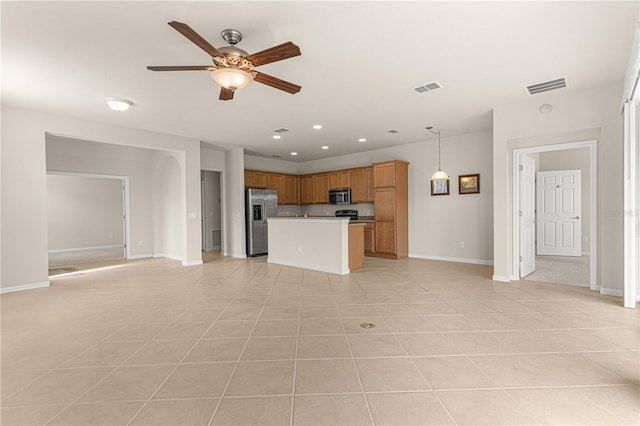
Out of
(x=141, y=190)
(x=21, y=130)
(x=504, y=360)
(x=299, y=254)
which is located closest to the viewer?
(x=504, y=360)

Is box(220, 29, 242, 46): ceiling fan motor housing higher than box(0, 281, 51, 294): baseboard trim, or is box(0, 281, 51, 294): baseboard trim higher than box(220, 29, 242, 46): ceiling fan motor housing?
box(220, 29, 242, 46): ceiling fan motor housing

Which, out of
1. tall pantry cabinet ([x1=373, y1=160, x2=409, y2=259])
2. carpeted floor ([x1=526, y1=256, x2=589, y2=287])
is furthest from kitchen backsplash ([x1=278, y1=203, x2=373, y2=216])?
carpeted floor ([x1=526, y1=256, x2=589, y2=287])

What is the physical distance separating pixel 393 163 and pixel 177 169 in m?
5.38

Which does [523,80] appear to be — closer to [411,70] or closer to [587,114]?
[587,114]

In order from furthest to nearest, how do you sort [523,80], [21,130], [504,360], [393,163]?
[393,163]
[21,130]
[523,80]
[504,360]

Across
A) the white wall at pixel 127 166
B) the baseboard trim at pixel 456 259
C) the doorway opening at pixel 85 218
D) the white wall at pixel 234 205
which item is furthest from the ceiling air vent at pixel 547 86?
the doorway opening at pixel 85 218

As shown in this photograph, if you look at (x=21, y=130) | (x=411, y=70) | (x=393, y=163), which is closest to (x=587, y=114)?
(x=411, y=70)

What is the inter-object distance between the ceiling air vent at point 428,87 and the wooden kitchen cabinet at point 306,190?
5.55m

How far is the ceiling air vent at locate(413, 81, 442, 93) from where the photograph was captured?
152 inches

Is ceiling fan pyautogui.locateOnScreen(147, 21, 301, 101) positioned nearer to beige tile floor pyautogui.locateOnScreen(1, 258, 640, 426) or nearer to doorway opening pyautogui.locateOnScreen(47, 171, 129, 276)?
beige tile floor pyautogui.locateOnScreen(1, 258, 640, 426)

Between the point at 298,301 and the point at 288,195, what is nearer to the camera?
the point at 298,301

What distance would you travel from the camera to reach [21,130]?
4652mm

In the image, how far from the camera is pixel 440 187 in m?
6.98

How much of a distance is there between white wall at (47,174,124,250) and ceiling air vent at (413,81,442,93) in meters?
10.1
